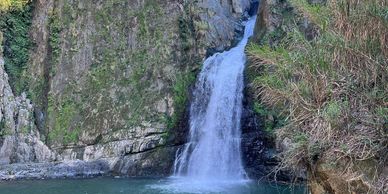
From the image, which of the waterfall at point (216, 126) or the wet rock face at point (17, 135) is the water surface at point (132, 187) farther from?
the wet rock face at point (17, 135)

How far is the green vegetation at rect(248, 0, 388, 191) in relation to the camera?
4582 millimetres

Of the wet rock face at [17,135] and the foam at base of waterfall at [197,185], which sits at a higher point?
the wet rock face at [17,135]

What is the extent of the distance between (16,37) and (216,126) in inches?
362

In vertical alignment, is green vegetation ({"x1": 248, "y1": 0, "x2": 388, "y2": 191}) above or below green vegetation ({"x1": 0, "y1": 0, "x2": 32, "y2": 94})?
below

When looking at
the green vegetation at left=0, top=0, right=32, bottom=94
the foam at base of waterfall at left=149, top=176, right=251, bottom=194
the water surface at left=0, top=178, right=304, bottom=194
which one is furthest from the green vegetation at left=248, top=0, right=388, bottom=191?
the green vegetation at left=0, top=0, right=32, bottom=94

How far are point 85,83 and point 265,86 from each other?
44.2ft

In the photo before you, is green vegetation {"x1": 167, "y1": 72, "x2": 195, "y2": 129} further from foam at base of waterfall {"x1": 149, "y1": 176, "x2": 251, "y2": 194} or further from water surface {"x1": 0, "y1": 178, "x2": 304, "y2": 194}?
water surface {"x1": 0, "y1": 178, "x2": 304, "y2": 194}

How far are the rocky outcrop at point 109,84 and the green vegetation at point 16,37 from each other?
0.33 meters

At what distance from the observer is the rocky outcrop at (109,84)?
1625cm

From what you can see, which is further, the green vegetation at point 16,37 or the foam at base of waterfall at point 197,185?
the green vegetation at point 16,37

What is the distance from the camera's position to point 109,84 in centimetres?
1795

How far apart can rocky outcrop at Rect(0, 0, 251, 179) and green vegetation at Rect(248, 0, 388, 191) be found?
10754 millimetres

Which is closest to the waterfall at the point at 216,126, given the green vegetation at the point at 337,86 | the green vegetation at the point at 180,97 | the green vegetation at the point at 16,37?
the green vegetation at the point at 180,97

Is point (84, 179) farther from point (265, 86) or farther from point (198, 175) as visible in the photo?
point (265, 86)
